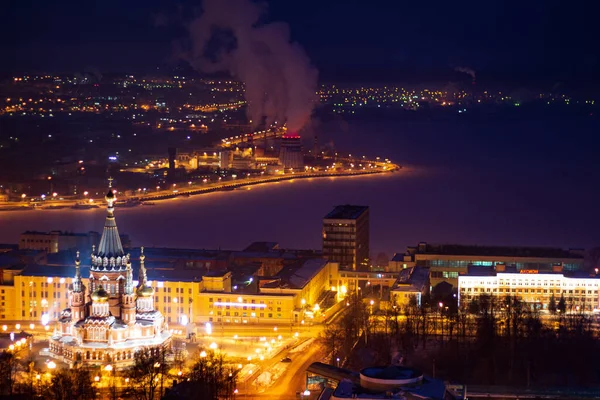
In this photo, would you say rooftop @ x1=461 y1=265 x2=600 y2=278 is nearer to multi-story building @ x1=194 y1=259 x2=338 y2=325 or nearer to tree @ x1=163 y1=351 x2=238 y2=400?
multi-story building @ x1=194 y1=259 x2=338 y2=325

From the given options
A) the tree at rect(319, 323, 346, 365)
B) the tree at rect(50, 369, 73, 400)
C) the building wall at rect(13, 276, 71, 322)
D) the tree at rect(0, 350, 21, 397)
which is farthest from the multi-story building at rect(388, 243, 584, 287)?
the tree at rect(50, 369, 73, 400)

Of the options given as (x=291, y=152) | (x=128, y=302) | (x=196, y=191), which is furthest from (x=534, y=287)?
(x=291, y=152)

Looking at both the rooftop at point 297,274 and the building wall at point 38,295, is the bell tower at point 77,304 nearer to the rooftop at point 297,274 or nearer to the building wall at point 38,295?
the building wall at point 38,295

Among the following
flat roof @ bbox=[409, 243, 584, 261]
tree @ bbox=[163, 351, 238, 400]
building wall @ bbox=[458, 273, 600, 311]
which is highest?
flat roof @ bbox=[409, 243, 584, 261]

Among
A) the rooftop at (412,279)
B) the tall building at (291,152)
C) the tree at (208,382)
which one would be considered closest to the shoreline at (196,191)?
the tall building at (291,152)

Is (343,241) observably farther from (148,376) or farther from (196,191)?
(196,191)
